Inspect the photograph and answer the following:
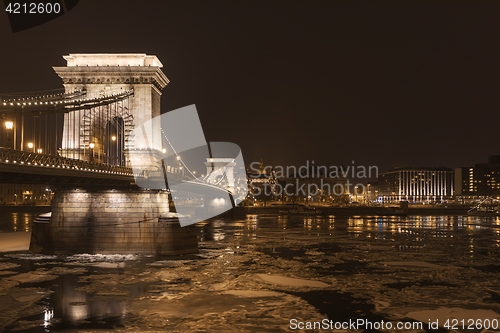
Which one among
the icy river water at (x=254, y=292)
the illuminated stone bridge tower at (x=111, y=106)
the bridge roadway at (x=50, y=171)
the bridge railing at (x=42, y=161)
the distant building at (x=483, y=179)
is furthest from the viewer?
the distant building at (x=483, y=179)

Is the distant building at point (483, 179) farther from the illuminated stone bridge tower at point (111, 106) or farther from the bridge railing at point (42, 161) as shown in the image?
the bridge railing at point (42, 161)

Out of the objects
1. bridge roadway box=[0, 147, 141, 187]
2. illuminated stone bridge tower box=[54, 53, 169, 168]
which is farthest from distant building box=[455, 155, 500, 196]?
bridge roadway box=[0, 147, 141, 187]

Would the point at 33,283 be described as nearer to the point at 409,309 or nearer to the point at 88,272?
the point at 88,272

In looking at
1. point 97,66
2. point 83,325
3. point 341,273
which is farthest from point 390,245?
point 97,66

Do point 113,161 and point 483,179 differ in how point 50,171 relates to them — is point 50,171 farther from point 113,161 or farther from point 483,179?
point 483,179

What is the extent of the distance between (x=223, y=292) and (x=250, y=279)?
8.74 ft

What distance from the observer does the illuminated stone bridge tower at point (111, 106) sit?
5953 centimetres

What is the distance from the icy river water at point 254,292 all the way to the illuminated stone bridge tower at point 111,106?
31.6 meters

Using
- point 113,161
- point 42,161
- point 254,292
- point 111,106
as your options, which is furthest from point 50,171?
point 113,161

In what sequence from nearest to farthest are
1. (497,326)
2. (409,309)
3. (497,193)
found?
(497,326)
(409,309)
(497,193)

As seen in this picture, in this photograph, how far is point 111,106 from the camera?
2534 inches

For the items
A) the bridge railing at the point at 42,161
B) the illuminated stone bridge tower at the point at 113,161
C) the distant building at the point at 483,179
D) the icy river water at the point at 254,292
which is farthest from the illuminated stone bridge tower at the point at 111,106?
the distant building at the point at 483,179

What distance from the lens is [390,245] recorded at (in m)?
34.7

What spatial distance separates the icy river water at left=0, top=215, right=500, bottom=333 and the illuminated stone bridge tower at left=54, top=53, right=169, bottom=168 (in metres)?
31.6
